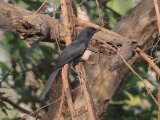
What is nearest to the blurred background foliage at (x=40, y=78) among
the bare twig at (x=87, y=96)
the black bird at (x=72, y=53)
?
the black bird at (x=72, y=53)

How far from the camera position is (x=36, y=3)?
4.59 metres

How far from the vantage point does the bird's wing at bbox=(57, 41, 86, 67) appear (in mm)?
2879

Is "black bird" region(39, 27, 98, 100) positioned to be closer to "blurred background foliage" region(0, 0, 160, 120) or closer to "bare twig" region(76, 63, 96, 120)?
"bare twig" region(76, 63, 96, 120)

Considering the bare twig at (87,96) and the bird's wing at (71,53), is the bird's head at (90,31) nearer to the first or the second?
the bird's wing at (71,53)

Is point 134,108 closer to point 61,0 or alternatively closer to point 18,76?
point 18,76

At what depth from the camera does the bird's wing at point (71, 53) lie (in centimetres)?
288

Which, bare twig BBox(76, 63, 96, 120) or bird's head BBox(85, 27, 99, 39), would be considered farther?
bird's head BBox(85, 27, 99, 39)

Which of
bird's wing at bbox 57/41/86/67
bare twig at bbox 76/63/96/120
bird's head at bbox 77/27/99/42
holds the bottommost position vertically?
bare twig at bbox 76/63/96/120

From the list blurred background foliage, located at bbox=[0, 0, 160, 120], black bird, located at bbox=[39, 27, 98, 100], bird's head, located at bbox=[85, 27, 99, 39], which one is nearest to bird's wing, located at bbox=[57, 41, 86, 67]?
black bird, located at bbox=[39, 27, 98, 100]

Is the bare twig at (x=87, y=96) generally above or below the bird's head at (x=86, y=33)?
below

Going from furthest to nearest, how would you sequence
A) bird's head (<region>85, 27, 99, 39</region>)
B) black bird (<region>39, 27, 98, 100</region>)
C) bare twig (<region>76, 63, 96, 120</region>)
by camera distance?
1. bird's head (<region>85, 27, 99, 39</region>)
2. black bird (<region>39, 27, 98, 100</region>)
3. bare twig (<region>76, 63, 96, 120</region>)

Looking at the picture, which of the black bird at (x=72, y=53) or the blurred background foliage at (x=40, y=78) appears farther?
the blurred background foliage at (x=40, y=78)

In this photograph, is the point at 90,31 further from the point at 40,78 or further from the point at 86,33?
the point at 40,78

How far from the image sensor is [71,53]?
2.87 m
